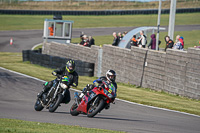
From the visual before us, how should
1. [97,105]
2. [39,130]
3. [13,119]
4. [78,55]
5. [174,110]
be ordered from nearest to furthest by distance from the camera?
1. [39,130]
2. [13,119]
3. [97,105]
4. [174,110]
5. [78,55]

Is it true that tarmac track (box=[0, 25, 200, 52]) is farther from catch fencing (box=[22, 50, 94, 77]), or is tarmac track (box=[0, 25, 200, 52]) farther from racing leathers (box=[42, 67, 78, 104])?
racing leathers (box=[42, 67, 78, 104])

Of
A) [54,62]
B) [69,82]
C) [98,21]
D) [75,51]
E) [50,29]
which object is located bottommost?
[54,62]

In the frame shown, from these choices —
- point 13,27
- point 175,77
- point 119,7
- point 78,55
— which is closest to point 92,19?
point 119,7

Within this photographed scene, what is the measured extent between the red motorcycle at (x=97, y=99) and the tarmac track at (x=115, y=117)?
0.79ft

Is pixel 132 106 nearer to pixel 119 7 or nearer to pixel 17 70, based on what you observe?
pixel 17 70

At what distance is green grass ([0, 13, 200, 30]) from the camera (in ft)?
168

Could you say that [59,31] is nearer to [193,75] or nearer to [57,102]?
[193,75]

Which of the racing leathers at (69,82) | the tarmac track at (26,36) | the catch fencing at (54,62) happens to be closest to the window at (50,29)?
the tarmac track at (26,36)

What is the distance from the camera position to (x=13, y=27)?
51.0 metres

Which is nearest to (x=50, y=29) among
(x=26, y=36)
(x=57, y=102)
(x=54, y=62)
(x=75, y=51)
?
(x=75, y=51)

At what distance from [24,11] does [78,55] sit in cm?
3451

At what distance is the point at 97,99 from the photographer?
31.3 ft

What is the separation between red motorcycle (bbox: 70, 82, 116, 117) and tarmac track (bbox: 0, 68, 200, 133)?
0.79ft

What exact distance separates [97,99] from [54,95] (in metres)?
1.56
